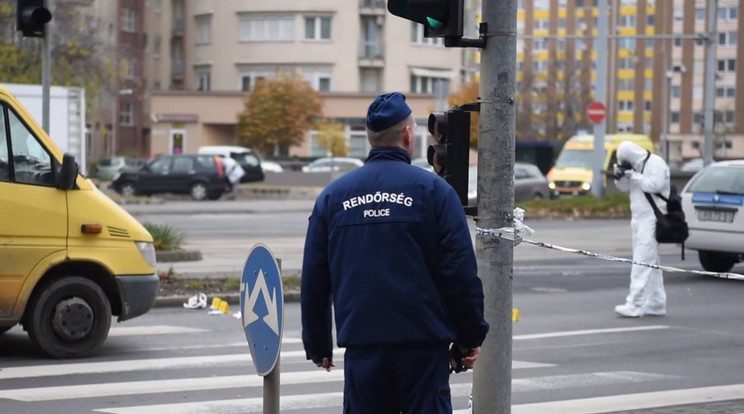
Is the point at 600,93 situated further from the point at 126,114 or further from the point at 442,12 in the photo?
the point at 126,114

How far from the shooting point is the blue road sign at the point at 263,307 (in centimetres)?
625

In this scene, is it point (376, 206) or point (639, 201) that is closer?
point (376, 206)

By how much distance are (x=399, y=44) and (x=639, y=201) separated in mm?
65801

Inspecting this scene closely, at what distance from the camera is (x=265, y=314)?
637 cm

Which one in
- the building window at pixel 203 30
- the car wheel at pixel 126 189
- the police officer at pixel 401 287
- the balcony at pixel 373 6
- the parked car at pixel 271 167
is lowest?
the car wheel at pixel 126 189

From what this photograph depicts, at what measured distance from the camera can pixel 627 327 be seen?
1382 cm

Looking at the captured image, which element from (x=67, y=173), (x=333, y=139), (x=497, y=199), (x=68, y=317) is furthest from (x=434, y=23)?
(x=333, y=139)

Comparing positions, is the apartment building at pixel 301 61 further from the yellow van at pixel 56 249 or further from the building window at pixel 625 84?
the yellow van at pixel 56 249

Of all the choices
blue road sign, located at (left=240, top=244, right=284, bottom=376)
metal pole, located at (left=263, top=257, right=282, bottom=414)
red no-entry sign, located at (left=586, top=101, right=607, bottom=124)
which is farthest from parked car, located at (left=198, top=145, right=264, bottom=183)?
metal pole, located at (left=263, top=257, right=282, bottom=414)

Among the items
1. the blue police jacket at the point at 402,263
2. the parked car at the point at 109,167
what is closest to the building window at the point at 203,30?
the parked car at the point at 109,167

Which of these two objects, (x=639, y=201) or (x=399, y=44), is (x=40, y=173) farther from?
(x=399, y=44)

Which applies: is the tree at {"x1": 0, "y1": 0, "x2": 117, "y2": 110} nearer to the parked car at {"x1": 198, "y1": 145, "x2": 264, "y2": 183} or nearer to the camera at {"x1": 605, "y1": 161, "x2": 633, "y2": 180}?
the parked car at {"x1": 198, "y1": 145, "x2": 264, "y2": 183}

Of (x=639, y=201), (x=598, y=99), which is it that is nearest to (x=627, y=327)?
(x=639, y=201)

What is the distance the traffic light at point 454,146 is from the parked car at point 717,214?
12.9 metres
